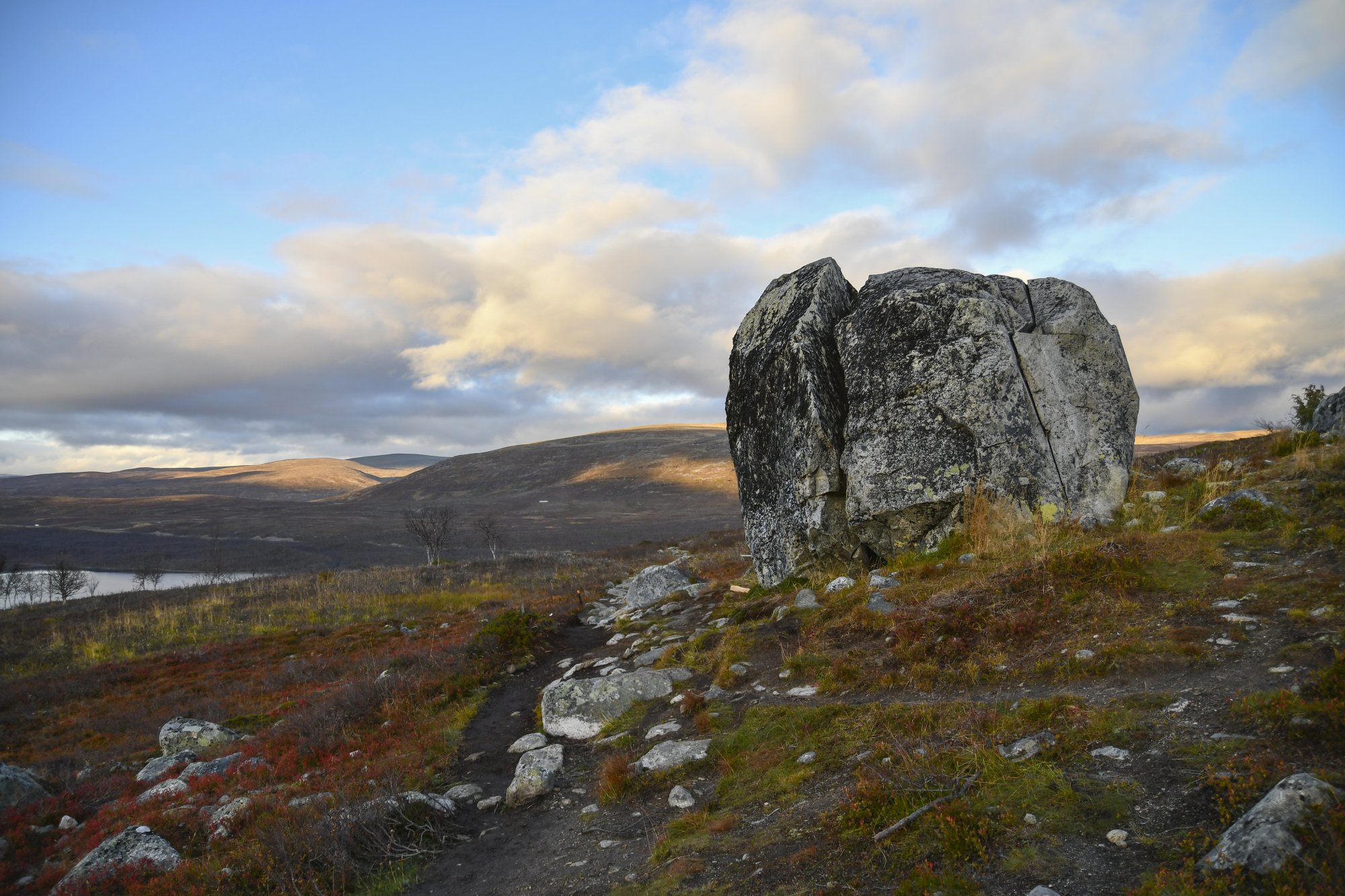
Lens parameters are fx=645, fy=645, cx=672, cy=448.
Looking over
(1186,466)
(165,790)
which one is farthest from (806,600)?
(165,790)

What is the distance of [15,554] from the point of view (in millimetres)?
75688

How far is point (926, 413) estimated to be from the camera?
42.0ft

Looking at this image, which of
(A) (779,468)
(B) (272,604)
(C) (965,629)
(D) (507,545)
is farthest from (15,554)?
(C) (965,629)

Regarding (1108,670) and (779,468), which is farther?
(779,468)

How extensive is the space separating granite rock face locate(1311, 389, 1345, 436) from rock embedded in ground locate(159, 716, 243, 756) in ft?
82.3

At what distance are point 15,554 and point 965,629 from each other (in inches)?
4164

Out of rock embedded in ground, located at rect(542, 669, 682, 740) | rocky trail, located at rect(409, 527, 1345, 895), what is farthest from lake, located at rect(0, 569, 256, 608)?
rocky trail, located at rect(409, 527, 1345, 895)

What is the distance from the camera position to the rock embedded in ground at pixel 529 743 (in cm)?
1005

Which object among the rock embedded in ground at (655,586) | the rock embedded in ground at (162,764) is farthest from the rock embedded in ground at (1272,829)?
the rock embedded in ground at (655,586)

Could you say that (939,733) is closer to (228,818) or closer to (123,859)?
(228,818)

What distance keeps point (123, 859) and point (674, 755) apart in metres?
6.98

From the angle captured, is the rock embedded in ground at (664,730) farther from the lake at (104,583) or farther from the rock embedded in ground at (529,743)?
the lake at (104,583)

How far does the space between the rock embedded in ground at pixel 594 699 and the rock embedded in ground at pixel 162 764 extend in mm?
7959

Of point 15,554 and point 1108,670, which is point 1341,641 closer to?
point 1108,670
